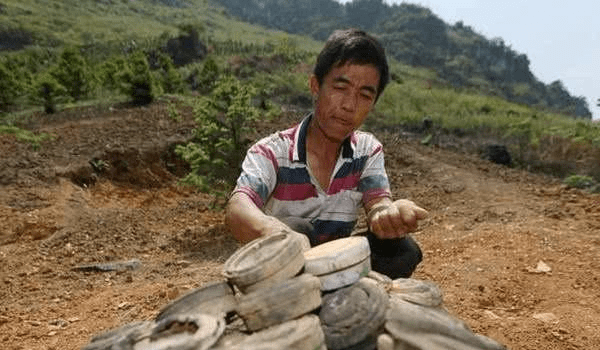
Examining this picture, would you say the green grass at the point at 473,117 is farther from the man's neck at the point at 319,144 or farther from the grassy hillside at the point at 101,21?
the grassy hillside at the point at 101,21

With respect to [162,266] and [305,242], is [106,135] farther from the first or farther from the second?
[305,242]

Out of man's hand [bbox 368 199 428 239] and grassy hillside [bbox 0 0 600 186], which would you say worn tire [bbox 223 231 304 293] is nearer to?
man's hand [bbox 368 199 428 239]

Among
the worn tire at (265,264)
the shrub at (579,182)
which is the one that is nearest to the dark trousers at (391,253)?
the worn tire at (265,264)

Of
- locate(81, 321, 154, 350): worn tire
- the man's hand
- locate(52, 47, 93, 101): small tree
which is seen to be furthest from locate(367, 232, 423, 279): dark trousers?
locate(52, 47, 93, 101): small tree

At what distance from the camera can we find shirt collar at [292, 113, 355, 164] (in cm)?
293

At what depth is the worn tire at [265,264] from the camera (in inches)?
76.9

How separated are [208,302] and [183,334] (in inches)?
7.3

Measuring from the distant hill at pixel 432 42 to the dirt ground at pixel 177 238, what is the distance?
48.8m

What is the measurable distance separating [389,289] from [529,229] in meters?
3.99

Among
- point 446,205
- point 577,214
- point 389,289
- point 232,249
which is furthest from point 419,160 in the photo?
point 389,289

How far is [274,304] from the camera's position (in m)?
1.90

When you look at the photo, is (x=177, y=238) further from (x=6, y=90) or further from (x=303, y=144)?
(x=6, y=90)

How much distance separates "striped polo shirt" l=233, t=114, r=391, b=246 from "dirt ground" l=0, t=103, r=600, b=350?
1319 mm

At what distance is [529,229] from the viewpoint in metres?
5.86
